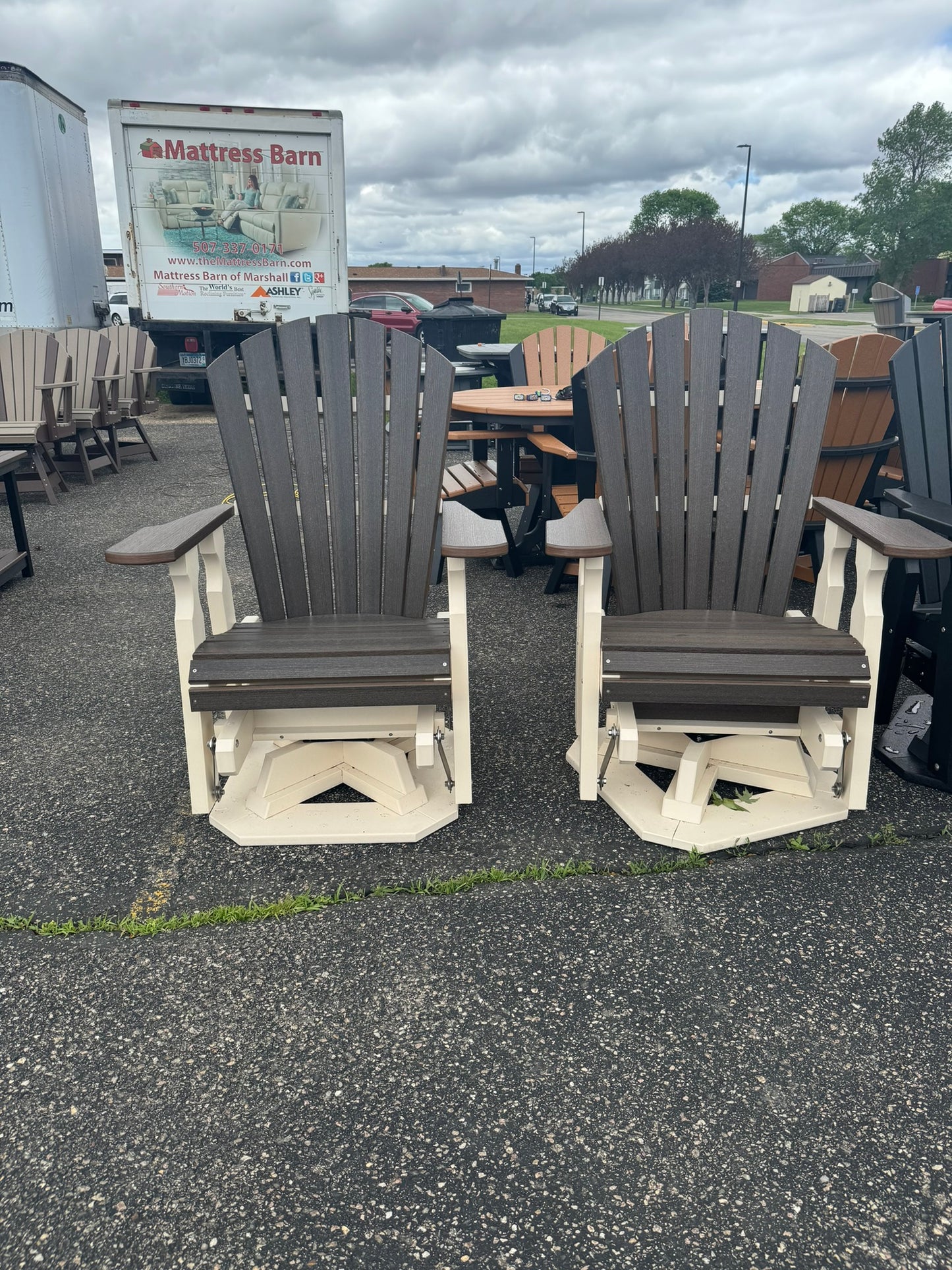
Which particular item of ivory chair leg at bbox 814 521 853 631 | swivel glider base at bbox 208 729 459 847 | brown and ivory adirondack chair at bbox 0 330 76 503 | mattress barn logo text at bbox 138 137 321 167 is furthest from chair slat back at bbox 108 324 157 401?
ivory chair leg at bbox 814 521 853 631

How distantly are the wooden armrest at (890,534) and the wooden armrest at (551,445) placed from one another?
5.32 feet

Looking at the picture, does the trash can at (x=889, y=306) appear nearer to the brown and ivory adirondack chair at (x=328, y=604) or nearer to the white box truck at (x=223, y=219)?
the brown and ivory adirondack chair at (x=328, y=604)

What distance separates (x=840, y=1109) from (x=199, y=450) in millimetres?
8394

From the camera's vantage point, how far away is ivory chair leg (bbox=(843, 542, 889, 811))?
2.29m

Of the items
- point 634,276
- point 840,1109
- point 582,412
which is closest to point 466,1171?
point 840,1109

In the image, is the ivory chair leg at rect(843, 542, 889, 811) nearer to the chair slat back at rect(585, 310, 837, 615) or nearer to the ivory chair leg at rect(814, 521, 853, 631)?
the ivory chair leg at rect(814, 521, 853, 631)

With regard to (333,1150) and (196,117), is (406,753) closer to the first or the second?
(333,1150)

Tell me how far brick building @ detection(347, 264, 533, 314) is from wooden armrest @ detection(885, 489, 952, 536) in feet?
148

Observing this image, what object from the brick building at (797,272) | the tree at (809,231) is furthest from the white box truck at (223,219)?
the tree at (809,231)

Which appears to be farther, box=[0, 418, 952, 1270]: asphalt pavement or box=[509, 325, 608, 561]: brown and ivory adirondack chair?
box=[509, 325, 608, 561]: brown and ivory adirondack chair

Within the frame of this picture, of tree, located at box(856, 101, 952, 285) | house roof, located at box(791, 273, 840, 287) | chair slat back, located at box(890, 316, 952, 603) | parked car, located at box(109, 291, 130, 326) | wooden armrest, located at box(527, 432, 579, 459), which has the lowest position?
wooden armrest, located at box(527, 432, 579, 459)

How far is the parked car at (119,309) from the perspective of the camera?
61.1ft

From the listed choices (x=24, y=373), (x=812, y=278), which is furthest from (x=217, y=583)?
(x=812, y=278)

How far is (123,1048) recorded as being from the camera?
173cm
